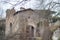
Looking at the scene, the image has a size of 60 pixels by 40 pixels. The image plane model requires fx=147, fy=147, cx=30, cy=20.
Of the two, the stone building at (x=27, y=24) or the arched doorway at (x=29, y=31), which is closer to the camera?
the stone building at (x=27, y=24)

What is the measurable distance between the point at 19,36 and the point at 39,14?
2021 millimetres

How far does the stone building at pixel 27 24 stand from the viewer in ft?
31.0

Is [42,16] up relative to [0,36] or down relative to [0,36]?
up

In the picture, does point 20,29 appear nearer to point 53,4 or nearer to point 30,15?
point 30,15

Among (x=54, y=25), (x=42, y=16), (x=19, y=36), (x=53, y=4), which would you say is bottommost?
(x=19, y=36)

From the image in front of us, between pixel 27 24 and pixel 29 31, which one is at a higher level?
pixel 27 24

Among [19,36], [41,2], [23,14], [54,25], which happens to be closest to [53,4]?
[41,2]

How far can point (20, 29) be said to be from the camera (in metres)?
9.71

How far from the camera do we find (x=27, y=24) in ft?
33.0

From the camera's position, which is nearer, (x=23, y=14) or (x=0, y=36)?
(x=0, y=36)

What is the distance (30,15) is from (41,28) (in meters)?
1.31

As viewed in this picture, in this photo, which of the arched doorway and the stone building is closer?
the stone building

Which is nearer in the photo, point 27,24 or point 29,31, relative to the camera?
point 29,31

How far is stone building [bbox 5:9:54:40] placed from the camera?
31.0 ft
